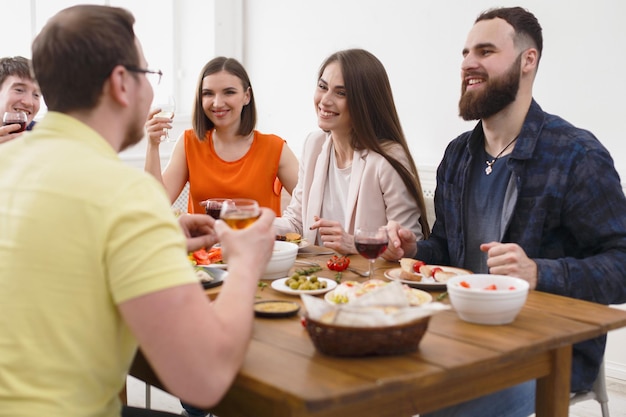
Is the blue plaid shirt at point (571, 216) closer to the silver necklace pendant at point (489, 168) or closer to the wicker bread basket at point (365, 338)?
the silver necklace pendant at point (489, 168)

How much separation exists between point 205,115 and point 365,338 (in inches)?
101

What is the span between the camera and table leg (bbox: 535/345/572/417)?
1.67m

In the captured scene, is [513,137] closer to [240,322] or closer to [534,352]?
[534,352]

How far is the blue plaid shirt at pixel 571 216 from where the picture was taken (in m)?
2.08

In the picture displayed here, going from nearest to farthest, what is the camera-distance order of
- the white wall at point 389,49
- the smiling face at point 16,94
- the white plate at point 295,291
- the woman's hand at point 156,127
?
1. the white plate at point 295,291
2. the smiling face at point 16,94
3. the woman's hand at point 156,127
4. the white wall at point 389,49

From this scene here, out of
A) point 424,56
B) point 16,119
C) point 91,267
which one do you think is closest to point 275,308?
point 91,267

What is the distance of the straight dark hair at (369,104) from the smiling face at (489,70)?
519mm

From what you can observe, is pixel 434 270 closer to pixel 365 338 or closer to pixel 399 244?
pixel 399 244

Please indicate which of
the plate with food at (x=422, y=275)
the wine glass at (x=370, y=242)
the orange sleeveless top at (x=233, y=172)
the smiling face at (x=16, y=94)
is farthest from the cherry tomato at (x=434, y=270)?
the smiling face at (x=16, y=94)

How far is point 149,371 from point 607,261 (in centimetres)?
123

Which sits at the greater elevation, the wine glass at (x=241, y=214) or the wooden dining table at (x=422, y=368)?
the wine glass at (x=241, y=214)

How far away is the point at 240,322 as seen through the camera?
129 cm

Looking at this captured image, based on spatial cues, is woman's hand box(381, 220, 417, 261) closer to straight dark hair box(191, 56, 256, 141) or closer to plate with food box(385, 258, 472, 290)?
plate with food box(385, 258, 472, 290)

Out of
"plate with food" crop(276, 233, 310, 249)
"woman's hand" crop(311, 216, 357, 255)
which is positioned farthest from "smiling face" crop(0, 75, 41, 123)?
"woman's hand" crop(311, 216, 357, 255)
